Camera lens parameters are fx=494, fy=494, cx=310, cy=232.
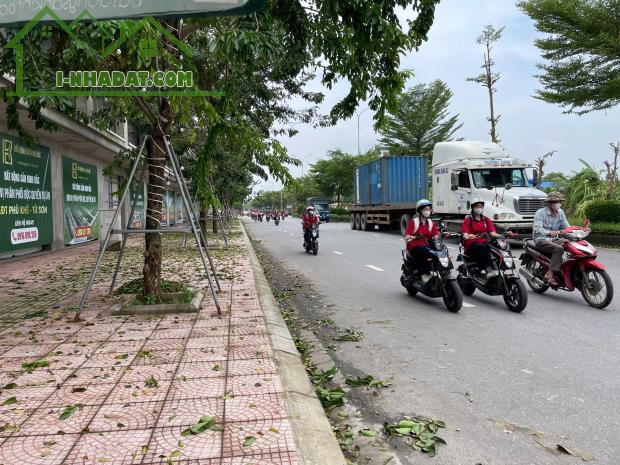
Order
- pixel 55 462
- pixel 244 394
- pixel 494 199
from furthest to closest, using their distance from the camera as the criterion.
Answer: pixel 494 199 → pixel 244 394 → pixel 55 462

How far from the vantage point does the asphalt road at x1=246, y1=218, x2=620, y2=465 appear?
2.98 metres

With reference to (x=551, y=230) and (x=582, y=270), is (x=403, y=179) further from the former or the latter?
(x=582, y=270)

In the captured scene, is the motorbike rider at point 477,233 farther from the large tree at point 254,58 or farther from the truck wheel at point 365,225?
the truck wheel at point 365,225

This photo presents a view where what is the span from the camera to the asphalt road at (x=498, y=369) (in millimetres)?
2979

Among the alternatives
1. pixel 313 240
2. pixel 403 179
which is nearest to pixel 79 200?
pixel 313 240

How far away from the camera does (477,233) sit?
23.6 ft

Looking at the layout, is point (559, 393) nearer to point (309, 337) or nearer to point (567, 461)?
point (567, 461)

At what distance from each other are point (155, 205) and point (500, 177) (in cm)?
1215

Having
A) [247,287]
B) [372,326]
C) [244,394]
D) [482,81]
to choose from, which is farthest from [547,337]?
[482,81]

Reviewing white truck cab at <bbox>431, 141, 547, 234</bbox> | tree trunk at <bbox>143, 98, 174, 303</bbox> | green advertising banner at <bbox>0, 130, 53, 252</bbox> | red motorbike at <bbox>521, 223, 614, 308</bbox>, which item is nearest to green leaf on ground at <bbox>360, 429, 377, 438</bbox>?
tree trunk at <bbox>143, 98, 174, 303</bbox>

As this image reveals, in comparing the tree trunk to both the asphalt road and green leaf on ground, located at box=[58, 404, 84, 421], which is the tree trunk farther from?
green leaf on ground, located at box=[58, 404, 84, 421]

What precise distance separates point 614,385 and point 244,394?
283cm

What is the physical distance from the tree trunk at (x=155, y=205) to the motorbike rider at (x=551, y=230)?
5.33 metres

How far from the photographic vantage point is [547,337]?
5.20 metres
